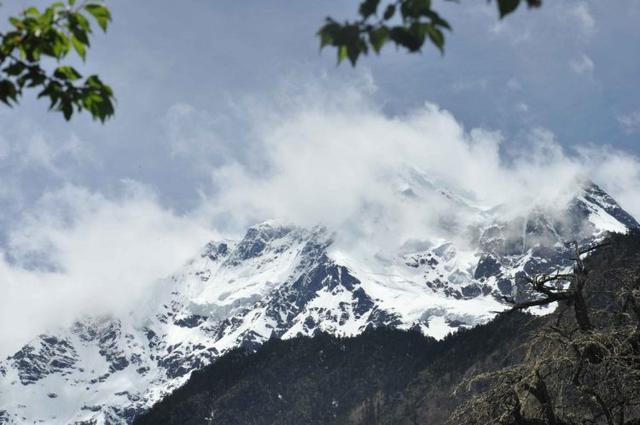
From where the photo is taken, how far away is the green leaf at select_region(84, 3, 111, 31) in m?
5.36

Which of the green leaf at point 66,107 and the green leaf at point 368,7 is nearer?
the green leaf at point 368,7

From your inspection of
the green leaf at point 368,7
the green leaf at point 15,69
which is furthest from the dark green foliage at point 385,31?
the green leaf at point 15,69

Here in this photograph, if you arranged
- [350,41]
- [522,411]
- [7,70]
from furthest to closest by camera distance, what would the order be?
[522,411], [7,70], [350,41]

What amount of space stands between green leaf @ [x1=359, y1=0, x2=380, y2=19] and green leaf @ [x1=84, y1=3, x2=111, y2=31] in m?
1.88

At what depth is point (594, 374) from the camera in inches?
475

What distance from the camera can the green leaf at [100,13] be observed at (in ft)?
17.6

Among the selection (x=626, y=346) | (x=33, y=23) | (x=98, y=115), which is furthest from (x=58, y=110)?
(x=626, y=346)

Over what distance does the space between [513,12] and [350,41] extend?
1.07 metres

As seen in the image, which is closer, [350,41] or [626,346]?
[350,41]

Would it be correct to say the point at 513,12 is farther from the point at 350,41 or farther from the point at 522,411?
the point at 522,411

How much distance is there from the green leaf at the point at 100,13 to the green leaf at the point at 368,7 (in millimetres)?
1880

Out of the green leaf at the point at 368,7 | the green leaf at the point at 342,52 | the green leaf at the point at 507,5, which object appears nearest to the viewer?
the green leaf at the point at 507,5

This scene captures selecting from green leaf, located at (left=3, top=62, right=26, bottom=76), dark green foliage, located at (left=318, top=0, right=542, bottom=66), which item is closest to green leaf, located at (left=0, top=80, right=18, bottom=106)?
green leaf, located at (left=3, top=62, right=26, bottom=76)

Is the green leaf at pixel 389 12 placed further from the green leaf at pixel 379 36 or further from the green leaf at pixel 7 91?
the green leaf at pixel 7 91
